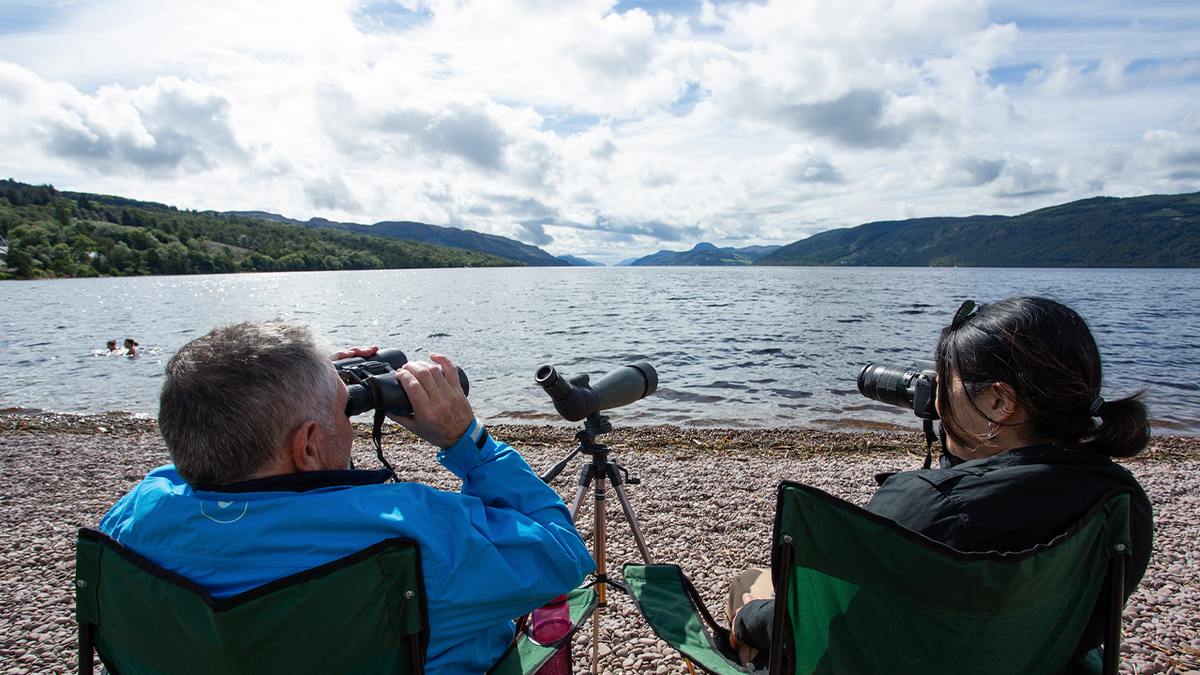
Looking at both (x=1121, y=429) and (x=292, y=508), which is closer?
(x=292, y=508)

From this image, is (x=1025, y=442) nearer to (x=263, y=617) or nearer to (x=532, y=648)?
(x=532, y=648)

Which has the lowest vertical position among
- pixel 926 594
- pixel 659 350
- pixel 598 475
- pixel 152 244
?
pixel 659 350

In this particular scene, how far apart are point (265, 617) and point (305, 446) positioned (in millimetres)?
420

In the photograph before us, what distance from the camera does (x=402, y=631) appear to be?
1438 mm

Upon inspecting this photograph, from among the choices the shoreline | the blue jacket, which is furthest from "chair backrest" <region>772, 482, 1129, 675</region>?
the shoreline

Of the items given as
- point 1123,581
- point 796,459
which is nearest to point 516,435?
point 796,459

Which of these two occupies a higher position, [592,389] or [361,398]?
[361,398]

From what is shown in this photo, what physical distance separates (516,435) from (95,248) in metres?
124

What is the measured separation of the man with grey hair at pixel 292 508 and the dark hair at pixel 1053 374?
1415 mm

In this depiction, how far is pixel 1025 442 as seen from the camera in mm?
1764

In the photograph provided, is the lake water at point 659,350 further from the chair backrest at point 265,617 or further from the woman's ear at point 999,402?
the woman's ear at point 999,402

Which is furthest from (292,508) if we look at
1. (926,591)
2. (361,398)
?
(926,591)

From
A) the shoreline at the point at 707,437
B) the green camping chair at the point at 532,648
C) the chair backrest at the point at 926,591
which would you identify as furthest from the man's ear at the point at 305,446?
→ the shoreline at the point at 707,437

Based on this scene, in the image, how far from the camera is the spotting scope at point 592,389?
2.67 meters
